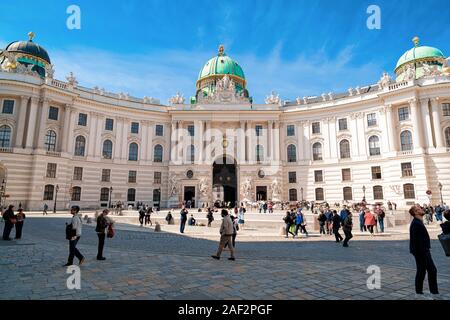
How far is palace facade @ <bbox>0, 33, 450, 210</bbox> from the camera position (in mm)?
36344

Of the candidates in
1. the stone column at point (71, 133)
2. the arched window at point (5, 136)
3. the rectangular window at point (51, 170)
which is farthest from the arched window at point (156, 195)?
the arched window at point (5, 136)

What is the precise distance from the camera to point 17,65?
37.7m

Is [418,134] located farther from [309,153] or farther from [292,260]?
[292,260]

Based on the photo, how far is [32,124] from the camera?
36.7 meters

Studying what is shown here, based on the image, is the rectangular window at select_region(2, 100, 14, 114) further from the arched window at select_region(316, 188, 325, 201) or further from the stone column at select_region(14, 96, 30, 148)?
the arched window at select_region(316, 188, 325, 201)

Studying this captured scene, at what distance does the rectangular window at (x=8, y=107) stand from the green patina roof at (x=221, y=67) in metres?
34.3

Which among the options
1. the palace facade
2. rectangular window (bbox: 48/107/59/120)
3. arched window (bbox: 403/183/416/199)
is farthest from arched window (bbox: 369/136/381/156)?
rectangular window (bbox: 48/107/59/120)

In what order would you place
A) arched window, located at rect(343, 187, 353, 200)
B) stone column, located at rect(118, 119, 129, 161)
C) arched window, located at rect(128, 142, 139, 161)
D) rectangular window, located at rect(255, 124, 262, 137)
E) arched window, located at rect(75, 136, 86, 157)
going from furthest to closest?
rectangular window, located at rect(255, 124, 262, 137), arched window, located at rect(128, 142, 139, 161), stone column, located at rect(118, 119, 129, 161), arched window, located at rect(343, 187, 353, 200), arched window, located at rect(75, 136, 86, 157)

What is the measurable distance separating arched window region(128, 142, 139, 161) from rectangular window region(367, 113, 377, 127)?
40306 millimetres

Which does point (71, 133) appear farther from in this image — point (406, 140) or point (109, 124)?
point (406, 140)

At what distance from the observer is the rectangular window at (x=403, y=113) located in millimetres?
39781

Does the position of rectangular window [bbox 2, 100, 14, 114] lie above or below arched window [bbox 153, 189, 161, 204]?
above
